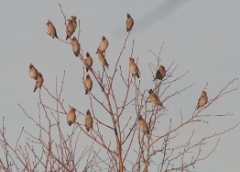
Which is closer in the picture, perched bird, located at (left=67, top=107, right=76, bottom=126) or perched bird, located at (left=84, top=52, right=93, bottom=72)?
perched bird, located at (left=84, top=52, right=93, bottom=72)

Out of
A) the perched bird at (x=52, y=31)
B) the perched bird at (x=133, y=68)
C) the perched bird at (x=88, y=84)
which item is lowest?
the perched bird at (x=88, y=84)

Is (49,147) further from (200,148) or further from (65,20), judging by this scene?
(200,148)

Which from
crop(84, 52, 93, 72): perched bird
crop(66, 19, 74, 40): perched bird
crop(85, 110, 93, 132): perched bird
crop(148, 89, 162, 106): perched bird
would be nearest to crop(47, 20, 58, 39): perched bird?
crop(66, 19, 74, 40): perched bird

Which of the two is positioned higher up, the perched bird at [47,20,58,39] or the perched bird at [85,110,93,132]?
the perched bird at [47,20,58,39]

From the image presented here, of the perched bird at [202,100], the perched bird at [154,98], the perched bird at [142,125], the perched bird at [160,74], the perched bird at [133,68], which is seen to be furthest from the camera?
the perched bird at [202,100]

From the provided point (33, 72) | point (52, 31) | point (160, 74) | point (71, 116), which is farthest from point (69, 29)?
point (160, 74)

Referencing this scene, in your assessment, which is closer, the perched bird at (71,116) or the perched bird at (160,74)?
the perched bird at (71,116)

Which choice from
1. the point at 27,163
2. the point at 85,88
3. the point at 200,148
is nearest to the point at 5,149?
the point at 27,163

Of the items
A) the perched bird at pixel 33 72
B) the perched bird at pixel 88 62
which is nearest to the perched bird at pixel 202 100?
the perched bird at pixel 88 62

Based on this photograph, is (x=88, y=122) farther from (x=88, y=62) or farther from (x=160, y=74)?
(x=160, y=74)

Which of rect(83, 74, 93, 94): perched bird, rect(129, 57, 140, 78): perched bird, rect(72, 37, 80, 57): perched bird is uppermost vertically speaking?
rect(129, 57, 140, 78): perched bird

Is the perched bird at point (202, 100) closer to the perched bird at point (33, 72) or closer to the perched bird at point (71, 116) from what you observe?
the perched bird at point (71, 116)

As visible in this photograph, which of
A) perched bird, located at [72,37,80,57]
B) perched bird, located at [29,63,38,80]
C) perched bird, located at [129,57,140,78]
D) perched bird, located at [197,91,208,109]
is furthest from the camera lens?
perched bird, located at [29,63,38,80]

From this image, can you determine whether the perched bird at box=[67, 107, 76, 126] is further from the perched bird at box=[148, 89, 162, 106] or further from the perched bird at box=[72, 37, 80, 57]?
the perched bird at box=[148, 89, 162, 106]
